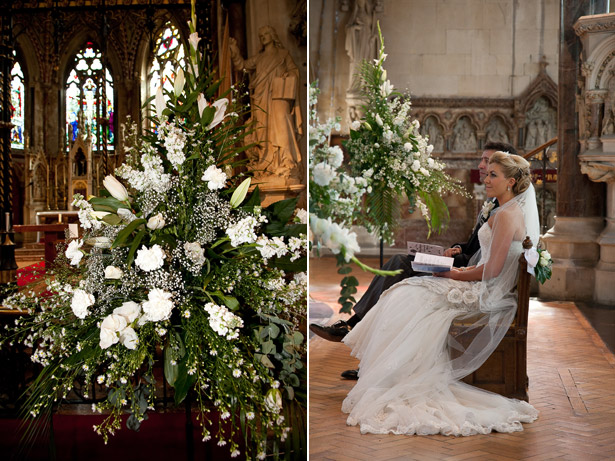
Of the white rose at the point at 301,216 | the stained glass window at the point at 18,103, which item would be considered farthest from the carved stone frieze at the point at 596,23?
A: the stained glass window at the point at 18,103

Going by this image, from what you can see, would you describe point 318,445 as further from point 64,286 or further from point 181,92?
point 181,92

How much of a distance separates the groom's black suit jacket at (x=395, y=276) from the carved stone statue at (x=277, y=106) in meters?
1.11

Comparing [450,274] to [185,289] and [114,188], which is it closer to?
[185,289]

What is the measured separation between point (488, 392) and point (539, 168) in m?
6.45

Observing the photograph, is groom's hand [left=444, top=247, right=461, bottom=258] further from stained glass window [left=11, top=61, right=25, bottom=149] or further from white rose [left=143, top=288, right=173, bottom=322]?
stained glass window [left=11, top=61, right=25, bottom=149]

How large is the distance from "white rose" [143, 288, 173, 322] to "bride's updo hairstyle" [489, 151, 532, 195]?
2427 mm

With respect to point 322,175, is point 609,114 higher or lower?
higher

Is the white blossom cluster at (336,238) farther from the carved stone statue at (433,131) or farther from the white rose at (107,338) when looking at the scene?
the carved stone statue at (433,131)

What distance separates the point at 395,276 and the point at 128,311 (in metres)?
2.54

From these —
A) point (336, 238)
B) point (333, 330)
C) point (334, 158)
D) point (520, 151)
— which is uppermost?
point (520, 151)

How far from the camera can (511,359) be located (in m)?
3.92

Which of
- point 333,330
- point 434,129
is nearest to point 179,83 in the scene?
point 333,330

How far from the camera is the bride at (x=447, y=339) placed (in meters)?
3.55

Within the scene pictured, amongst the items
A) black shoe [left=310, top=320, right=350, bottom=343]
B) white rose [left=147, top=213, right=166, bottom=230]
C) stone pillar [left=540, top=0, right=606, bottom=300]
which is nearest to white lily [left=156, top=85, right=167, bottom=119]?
white rose [left=147, top=213, right=166, bottom=230]
